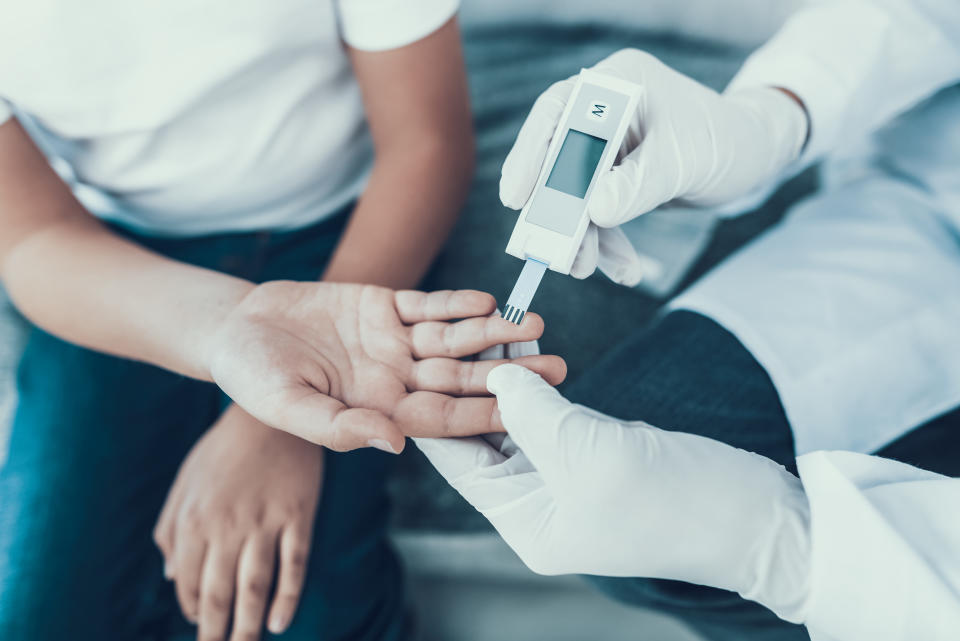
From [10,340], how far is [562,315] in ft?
2.04

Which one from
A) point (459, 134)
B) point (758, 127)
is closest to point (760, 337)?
point (758, 127)

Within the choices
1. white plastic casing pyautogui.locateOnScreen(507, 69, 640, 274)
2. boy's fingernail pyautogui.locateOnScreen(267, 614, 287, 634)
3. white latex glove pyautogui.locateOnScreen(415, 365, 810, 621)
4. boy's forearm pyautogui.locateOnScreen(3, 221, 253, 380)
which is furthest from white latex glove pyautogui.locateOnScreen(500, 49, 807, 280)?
boy's fingernail pyautogui.locateOnScreen(267, 614, 287, 634)

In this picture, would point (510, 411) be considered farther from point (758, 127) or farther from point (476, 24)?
point (476, 24)

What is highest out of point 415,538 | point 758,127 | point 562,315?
point 758,127

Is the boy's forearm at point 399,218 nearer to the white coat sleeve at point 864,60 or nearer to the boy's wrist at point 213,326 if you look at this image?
the boy's wrist at point 213,326

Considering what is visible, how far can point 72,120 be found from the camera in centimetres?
54

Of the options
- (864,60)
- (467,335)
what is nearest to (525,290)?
(467,335)

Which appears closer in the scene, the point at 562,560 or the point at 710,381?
the point at 562,560

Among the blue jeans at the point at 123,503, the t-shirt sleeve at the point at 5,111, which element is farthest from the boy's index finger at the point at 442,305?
the t-shirt sleeve at the point at 5,111

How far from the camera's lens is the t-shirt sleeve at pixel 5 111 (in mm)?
516

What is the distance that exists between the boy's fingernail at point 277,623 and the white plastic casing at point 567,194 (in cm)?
36

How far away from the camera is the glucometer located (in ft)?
1.44

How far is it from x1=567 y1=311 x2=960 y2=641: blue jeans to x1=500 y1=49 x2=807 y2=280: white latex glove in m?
0.10

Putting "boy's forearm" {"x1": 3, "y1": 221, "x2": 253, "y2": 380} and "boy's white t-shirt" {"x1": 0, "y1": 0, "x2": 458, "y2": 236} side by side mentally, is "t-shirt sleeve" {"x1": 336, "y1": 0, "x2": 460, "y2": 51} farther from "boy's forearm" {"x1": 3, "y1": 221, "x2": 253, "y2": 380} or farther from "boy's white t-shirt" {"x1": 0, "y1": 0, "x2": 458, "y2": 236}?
"boy's forearm" {"x1": 3, "y1": 221, "x2": 253, "y2": 380}
